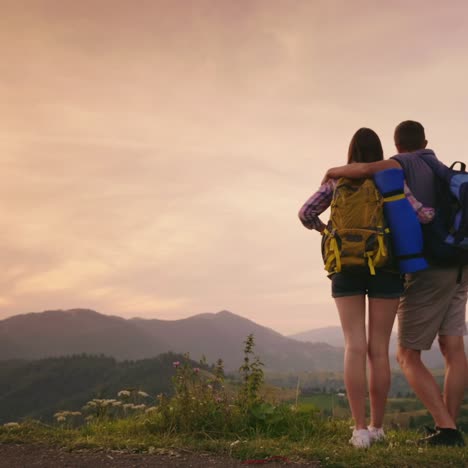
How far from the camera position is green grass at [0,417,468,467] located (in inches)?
165

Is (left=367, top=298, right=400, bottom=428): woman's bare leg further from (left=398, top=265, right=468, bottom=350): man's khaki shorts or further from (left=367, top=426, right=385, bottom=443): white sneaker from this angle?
(left=398, top=265, right=468, bottom=350): man's khaki shorts

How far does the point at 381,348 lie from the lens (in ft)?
15.3

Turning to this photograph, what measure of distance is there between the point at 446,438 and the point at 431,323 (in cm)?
99

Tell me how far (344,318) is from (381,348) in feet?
1.36

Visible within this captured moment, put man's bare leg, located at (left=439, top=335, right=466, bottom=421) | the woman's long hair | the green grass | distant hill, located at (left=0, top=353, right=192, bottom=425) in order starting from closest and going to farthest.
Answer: the green grass → the woman's long hair → man's bare leg, located at (left=439, top=335, right=466, bottom=421) → distant hill, located at (left=0, top=353, right=192, bottom=425)

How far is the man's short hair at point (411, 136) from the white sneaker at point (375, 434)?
2592 millimetres

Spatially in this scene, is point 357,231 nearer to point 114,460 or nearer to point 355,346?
point 355,346

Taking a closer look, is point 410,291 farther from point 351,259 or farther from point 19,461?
point 19,461

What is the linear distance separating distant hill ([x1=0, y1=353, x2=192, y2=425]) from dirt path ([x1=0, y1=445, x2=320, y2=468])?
13842 centimetres

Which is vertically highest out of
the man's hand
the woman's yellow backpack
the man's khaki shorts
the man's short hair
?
the man's short hair

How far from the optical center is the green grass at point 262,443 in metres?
4.19

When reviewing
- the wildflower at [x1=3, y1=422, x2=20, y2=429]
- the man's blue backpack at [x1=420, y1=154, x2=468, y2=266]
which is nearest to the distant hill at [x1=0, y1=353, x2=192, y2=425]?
the wildflower at [x1=3, y1=422, x2=20, y2=429]

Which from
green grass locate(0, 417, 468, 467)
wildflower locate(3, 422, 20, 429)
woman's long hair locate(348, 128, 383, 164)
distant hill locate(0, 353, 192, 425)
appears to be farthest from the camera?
distant hill locate(0, 353, 192, 425)

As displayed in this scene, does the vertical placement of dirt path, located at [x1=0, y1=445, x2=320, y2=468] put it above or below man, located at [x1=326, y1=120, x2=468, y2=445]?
below
